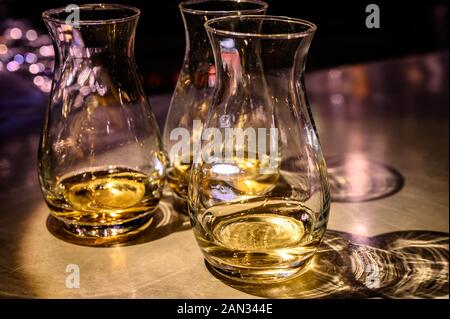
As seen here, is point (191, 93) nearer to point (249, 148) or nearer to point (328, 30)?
point (249, 148)

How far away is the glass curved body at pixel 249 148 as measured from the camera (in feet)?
Result: 1.90

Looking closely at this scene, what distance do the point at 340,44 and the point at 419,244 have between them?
7.50 feet

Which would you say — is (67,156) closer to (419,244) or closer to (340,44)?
(419,244)

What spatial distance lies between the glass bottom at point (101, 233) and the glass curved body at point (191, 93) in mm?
69

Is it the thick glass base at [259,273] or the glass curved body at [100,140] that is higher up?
the glass curved body at [100,140]

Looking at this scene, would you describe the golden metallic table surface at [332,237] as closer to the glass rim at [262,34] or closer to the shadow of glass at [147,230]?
the shadow of glass at [147,230]

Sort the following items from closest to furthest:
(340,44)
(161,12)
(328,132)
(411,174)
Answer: (411,174)
(328,132)
(161,12)
(340,44)

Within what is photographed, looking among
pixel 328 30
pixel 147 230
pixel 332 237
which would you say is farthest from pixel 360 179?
pixel 328 30

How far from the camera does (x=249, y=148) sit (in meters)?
0.64

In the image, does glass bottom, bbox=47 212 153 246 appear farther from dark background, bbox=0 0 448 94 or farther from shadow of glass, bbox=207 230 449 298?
dark background, bbox=0 0 448 94

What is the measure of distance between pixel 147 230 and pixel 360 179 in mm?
270

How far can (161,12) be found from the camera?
2672 mm

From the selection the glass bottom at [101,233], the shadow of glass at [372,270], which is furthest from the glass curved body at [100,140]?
the shadow of glass at [372,270]
